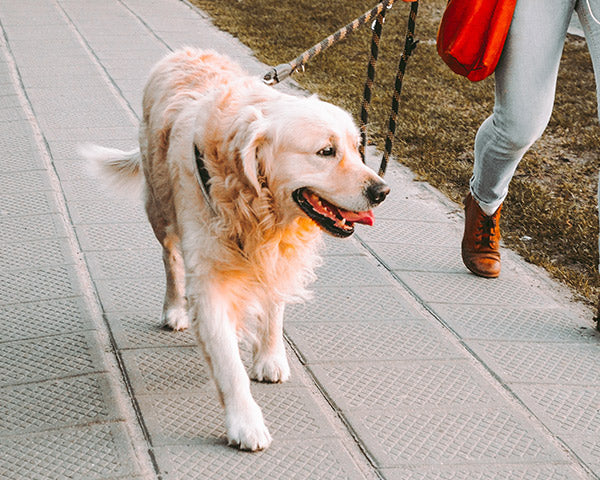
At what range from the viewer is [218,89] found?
10.1 ft

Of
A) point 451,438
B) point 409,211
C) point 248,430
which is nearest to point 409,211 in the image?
point 409,211

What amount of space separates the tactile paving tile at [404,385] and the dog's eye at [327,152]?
0.97 metres

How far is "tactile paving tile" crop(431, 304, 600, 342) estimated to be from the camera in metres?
3.81

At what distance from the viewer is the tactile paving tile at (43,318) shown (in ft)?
11.7

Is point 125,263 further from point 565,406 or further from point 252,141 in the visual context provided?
point 565,406

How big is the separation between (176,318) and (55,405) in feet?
2.38

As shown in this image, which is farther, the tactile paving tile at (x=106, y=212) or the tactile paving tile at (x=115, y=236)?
the tactile paving tile at (x=106, y=212)

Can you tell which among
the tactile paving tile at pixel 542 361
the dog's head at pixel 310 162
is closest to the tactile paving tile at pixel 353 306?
the tactile paving tile at pixel 542 361

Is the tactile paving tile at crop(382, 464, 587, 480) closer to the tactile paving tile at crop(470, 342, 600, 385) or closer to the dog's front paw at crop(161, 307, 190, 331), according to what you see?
the tactile paving tile at crop(470, 342, 600, 385)

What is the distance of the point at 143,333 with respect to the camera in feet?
12.0

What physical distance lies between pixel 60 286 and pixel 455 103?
4440 millimetres

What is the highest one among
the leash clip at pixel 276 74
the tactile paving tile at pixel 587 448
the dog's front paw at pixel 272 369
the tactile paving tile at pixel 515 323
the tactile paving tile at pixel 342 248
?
the leash clip at pixel 276 74

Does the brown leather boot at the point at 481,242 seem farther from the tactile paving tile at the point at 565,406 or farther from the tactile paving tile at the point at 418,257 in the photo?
the tactile paving tile at the point at 565,406

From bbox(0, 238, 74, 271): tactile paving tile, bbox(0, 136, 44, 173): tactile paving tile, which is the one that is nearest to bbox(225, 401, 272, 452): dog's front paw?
bbox(0, 238, 74, 271): tactile paving tile
